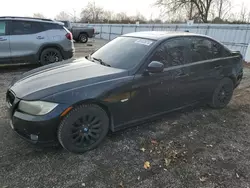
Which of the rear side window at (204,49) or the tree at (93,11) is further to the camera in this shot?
the tree at (93,11)

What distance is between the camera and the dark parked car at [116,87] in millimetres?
2484

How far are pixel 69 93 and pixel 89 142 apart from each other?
733 millimetres

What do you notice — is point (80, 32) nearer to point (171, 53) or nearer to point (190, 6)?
point (171, 53)

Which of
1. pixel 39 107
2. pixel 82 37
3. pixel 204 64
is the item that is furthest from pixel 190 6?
pixel 39 107

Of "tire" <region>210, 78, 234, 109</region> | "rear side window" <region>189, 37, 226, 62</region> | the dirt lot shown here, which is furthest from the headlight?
"tire" <region>210, 78, 234, 109</region>

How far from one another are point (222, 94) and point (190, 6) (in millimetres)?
27368

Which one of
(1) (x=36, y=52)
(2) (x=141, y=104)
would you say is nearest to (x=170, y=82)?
(2) (x=141, y=104)

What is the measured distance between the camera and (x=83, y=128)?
2.69 meters

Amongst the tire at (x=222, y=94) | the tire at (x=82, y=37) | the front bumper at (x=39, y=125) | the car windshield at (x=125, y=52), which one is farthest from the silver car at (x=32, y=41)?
the tire at (x=82, y=37)

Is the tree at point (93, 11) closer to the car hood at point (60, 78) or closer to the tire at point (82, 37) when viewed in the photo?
the tire at point (82, 37)

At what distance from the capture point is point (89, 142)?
2.79m

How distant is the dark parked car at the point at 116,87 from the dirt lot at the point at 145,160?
0.86ft

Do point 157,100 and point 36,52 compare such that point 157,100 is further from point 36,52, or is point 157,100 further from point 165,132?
point 36,52

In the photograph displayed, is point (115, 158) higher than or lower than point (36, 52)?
lower
